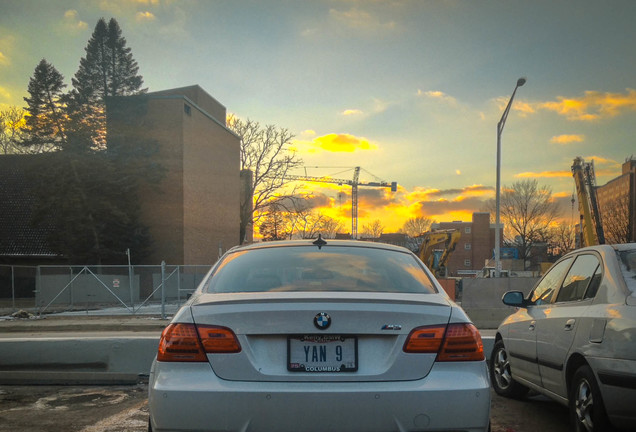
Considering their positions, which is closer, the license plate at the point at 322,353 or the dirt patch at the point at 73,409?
the license plate at the point at 322,353

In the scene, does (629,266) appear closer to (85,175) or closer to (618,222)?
(85,175)

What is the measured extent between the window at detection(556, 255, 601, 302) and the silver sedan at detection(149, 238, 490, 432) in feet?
6.64

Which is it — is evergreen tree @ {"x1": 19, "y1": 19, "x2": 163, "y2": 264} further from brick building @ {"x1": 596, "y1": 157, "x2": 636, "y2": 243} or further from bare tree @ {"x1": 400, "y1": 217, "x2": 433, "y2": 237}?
bare tree @ {"x1": 400, "y1": 217, "x2": 433, "y2": 237}

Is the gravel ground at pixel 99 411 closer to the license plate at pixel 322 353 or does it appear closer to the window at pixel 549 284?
the window at pixel 549 284

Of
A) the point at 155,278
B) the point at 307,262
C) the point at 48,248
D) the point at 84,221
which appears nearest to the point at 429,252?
the point at 155,278

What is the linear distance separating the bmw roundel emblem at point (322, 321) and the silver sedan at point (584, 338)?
2117mm

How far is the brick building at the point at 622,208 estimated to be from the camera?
5900 centimetres

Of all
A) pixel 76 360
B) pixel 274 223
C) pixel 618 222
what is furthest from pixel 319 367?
pixel 618 222

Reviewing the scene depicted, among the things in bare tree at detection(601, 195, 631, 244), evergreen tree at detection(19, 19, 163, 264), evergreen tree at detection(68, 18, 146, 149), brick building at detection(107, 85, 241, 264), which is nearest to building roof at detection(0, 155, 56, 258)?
evergreen tree at detection(19, 19, 163, 264)

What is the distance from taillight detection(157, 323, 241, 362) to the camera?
3.20m

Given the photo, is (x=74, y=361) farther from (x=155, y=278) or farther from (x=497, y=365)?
(x=155, y=278)

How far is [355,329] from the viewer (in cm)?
319

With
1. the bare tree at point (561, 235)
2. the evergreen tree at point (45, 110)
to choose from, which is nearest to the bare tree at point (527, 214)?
the bare tree at point (561, 235)

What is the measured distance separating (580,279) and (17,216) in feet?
170
